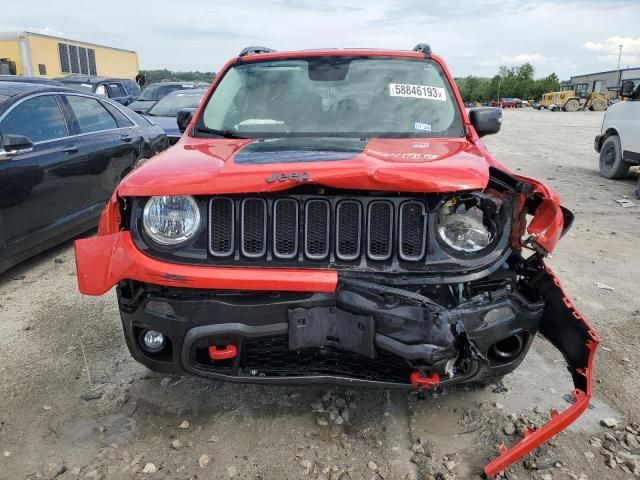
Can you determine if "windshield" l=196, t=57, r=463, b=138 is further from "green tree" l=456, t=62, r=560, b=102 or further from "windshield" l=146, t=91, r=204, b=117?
"green tree" l=456, t=62, r=560, b=102

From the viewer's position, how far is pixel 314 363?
248cm

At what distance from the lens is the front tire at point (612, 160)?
973 cm

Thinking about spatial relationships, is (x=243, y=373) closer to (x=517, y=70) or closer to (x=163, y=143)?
(x=163, y=143)

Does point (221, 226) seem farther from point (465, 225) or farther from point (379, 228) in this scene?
point (465, 225)

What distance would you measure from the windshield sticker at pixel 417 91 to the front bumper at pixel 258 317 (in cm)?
167

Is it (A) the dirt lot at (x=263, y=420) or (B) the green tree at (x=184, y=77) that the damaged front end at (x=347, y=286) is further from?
(B) the green tree at (x=184, y=77)

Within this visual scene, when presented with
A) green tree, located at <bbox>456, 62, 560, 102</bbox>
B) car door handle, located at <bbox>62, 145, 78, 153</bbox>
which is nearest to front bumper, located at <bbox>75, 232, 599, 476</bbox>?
car door handle, located at <bbox>62, 145, 78, 153</bbox>

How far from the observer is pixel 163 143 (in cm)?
717

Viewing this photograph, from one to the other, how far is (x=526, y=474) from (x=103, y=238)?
7.12 feet

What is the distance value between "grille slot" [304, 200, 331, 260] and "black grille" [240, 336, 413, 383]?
44cm

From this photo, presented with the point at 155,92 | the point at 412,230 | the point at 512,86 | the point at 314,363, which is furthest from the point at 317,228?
the point at 512,86

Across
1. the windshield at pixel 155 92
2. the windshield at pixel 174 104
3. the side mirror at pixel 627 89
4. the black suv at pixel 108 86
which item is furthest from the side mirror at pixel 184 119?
the windshield at pixel 155 92

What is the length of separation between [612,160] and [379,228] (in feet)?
30.8

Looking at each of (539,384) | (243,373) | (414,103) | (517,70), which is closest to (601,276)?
(539,384)
